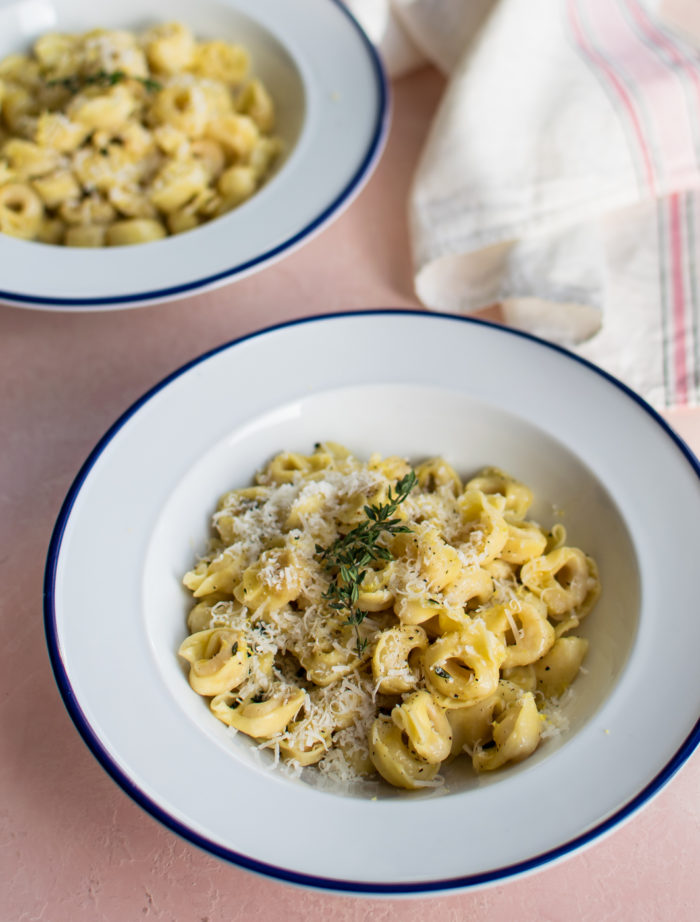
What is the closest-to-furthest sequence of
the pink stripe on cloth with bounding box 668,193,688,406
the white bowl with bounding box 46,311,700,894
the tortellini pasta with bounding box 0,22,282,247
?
1. the white bowl with bounding box 46,311,700,894
2. the pink stripe on cloth with bounding box 668,193,688,406
3. the tortellini pasta with bounding box 0,22,282,247

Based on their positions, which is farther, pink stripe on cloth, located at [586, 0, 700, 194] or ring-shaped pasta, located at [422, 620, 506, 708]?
pink stripe on cloth, located at [586, 0, 700, 194]

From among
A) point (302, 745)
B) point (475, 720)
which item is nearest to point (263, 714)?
point (302, 745)

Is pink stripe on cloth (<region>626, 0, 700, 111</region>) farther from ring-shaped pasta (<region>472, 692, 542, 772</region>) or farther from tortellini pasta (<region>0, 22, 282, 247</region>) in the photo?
ring-shaped pasta (<region>472, 692, 542, 772</region>)

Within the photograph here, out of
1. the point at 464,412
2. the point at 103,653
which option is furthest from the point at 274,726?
the point at 464,412

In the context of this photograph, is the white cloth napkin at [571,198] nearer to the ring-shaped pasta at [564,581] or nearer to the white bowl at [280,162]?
the white bowl at [280,162]

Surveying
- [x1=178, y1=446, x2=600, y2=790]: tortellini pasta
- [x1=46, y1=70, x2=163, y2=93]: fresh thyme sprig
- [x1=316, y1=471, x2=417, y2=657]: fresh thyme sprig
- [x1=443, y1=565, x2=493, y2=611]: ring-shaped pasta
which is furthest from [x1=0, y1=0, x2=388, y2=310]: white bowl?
[x1=443, y1=565, x2=493, y2=611]: ring-shaped pasta

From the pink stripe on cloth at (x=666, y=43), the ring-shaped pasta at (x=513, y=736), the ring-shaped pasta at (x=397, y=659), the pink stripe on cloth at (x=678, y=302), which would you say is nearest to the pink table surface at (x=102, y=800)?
the pink stripe on cloth at (x=678, y=302)

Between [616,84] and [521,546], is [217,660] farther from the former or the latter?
[616,84]

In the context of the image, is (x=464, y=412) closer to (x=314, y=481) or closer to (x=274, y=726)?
(x=314, y=481)
